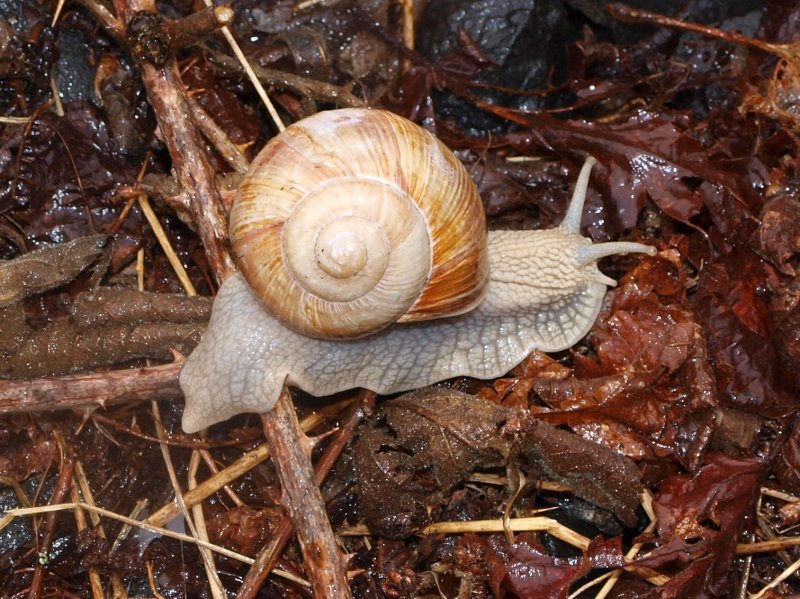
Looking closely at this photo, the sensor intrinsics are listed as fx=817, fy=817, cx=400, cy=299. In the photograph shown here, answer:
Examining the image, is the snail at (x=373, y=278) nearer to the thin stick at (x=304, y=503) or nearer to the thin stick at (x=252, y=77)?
the thin stick at (x=304, y=503)

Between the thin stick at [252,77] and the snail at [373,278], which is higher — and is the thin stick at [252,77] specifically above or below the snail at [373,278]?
above

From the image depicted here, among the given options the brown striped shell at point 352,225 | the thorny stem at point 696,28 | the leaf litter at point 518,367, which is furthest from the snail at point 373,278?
the thorny stem at point 696,28

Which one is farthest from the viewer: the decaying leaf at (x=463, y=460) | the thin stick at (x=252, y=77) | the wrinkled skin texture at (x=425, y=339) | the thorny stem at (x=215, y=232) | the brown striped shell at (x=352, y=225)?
the thin stick at (x=252, y=77)

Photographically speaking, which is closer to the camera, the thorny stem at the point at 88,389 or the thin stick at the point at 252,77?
the thorny stem at the point at 88,389

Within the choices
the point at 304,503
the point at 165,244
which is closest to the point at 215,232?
the point at 165,244

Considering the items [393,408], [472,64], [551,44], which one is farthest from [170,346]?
[551,44]

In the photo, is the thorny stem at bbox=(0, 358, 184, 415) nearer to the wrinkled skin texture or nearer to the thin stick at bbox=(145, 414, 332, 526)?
the wrinkled skin texture

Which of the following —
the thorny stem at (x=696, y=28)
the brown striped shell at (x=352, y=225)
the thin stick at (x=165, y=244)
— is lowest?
the thin stick at (x=165, y=244)

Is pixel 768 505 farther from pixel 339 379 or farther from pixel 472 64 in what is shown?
pixel 472 64

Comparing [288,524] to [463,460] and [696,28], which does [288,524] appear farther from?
[696,28]
